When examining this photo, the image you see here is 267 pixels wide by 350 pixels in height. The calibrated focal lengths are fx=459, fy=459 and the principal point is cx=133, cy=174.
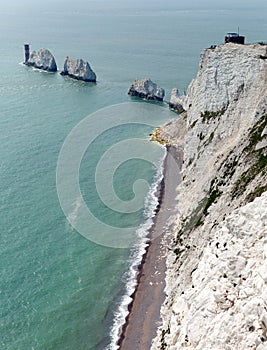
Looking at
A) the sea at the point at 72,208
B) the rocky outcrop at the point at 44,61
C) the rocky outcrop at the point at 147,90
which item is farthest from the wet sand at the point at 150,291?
the rocky outcrop at the point at 44,61

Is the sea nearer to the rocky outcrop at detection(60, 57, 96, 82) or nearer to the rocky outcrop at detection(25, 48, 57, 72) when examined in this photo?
the rocky outcrop at detection(60, 57, 96, 82)

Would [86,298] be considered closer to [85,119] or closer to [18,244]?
[18,244]

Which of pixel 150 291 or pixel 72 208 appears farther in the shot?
pixel 72 208

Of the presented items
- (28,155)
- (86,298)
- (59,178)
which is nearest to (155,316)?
(86,298)

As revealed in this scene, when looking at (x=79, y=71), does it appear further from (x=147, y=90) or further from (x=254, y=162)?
(x=254, y=162)

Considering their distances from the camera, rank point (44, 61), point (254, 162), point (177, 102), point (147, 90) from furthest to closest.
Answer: point (44, 61)
point (147, 90)
point (177, 102)
point (254, 162)

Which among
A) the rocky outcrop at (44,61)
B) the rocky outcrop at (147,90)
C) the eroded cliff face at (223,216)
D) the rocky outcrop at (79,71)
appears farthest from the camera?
the rocky outcrop at (44,61)

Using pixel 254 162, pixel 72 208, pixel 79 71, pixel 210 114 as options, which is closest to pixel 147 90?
pixel 79 71

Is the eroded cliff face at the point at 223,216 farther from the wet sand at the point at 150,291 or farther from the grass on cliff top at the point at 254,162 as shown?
the wet sand at the point at 150,291
